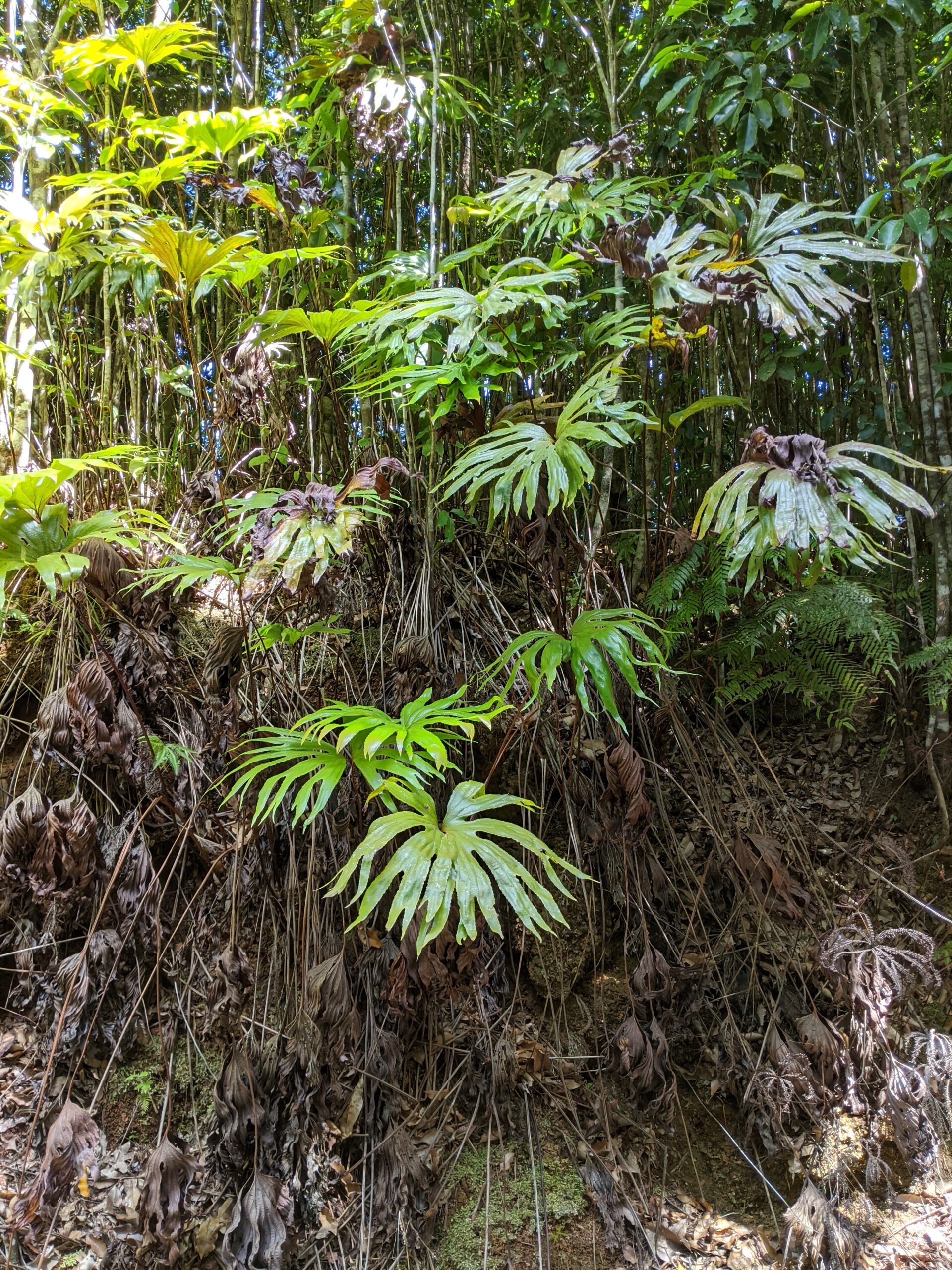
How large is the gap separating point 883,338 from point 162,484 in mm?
2661

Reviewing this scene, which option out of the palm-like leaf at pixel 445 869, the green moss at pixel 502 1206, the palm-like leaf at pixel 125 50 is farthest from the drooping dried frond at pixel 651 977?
the palm-like leaf at pixel 125 50

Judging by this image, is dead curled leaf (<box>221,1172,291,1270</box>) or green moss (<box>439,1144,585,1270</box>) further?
green moss (<box>439,1144,585,1270</box>)

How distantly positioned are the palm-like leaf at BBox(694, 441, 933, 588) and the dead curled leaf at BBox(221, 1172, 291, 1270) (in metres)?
A: 1.77

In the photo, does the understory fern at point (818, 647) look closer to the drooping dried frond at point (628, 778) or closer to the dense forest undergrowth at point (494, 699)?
the dense forest undergrowth at point (494, 699)

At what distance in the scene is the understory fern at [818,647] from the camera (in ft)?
6.95

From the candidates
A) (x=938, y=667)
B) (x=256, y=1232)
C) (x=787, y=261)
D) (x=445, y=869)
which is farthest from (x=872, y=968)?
(x=787, y=261)

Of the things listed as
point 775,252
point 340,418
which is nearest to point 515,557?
point 340,418

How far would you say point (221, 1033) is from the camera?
6.64ft

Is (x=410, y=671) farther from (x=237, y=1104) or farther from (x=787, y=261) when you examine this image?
(x=787, y=261)

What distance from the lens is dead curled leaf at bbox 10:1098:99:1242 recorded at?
68.0 inches

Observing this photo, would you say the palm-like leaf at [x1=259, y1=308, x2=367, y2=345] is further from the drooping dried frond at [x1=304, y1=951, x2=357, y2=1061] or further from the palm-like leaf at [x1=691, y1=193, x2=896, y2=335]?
the drooping dried frond at [x1=304, y1=951, x2=357, y2=1061]

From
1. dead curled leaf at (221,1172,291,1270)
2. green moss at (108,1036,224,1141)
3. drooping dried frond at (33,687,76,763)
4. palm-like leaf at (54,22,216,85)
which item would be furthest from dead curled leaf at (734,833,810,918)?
palm-like leaf at (54,22,216,85)

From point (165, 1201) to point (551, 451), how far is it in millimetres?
1904

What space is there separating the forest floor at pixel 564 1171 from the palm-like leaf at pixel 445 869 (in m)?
0.85
